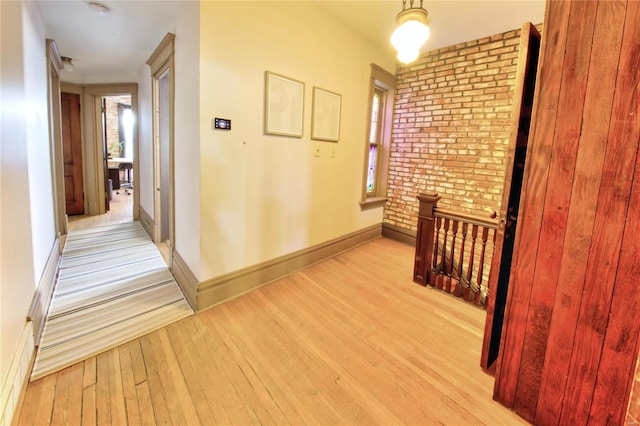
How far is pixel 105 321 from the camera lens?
7.14ft

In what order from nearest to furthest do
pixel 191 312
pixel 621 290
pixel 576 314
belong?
1. pixel 621 290
2. pixel 576 314
3. pixel 191 312

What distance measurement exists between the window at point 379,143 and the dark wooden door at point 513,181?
248 cm

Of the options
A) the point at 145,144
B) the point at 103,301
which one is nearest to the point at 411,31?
the point at 103,301

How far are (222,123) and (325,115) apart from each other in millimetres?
1319

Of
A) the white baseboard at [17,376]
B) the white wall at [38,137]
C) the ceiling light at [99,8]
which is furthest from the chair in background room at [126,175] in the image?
the white baseboard at [17,376]

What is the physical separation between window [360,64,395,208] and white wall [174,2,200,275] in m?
2.38

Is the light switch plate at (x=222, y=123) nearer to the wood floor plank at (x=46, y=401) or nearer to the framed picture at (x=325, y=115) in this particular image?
the framed picture at (x=325, y=115)

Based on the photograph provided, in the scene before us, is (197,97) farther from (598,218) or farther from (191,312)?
(598,218)

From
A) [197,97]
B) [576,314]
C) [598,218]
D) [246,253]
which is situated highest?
[197,97]

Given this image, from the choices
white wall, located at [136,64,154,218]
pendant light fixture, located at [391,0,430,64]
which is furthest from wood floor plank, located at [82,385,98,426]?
white wall, located at [136,64,154,218]

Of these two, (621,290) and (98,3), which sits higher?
(98,3)

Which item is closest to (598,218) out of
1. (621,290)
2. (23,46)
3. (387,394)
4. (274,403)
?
(621,290)

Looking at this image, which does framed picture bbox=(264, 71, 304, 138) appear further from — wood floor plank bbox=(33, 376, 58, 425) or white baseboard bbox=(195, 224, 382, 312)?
wood floor plank bbox=(33, 376, 58, 425)

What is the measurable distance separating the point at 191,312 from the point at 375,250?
253cm
